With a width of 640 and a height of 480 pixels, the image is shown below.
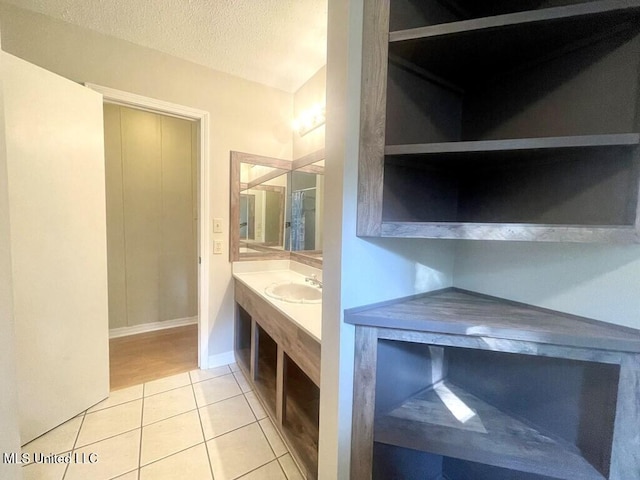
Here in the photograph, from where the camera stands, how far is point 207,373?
2.16 metres

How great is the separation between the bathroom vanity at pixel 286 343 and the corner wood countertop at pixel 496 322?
1.13 feet

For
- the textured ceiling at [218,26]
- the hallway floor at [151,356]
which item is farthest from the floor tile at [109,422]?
the textured ceiling at [218,26]

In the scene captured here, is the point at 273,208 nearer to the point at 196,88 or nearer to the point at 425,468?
the point at 196,88

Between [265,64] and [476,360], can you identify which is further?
[265,64]

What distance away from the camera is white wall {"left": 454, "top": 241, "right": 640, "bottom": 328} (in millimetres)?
701

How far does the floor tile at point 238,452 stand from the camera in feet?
4.29

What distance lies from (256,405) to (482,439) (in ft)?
4.78

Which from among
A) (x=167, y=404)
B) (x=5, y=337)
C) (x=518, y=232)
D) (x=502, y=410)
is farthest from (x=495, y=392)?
(x=167, y=404)

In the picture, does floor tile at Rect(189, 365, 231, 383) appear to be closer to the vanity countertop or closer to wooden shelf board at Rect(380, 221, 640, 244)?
the vanity countertop

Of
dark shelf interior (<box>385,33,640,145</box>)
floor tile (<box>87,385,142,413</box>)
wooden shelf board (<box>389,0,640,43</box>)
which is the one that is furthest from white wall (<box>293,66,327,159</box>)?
floor tile (<box>87,385,142,413</box>)

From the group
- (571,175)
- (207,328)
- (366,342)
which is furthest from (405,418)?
(207,328)

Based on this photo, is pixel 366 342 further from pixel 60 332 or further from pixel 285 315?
pixel 60 332

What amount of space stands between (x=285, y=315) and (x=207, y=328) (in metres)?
1.23

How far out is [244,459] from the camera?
1.37 m
